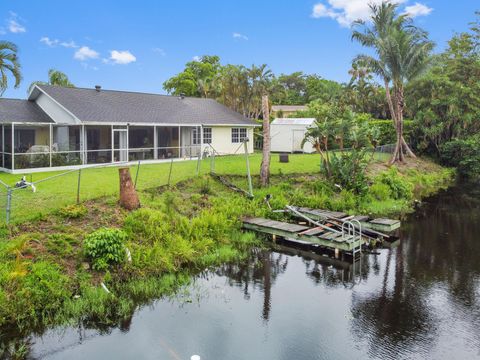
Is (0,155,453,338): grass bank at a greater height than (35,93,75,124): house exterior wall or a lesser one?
lesser

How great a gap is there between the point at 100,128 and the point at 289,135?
1425 cm

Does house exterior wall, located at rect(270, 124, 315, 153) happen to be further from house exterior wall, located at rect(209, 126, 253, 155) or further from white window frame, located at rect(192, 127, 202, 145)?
white window frame, located at rect(192, 127, 202, 145)

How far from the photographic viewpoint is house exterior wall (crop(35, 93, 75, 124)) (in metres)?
22.2

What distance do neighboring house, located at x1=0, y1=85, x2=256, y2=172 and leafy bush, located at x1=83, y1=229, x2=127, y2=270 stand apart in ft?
37.7

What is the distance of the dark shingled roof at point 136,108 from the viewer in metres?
23.1

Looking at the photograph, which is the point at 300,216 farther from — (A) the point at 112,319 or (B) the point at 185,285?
(A) the point at 112,319

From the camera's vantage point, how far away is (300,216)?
Result: 48.3ft

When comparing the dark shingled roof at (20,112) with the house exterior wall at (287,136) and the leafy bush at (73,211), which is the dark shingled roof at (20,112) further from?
the house exterior wall at (287,136)

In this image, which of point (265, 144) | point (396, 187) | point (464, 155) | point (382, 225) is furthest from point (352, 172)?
point (464, 155)

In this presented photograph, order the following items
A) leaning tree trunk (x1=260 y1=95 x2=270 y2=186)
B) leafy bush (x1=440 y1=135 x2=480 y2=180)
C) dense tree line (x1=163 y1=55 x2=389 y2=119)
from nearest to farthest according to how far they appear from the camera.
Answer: leaning tree trunk (x1=260 y1=95 x2=270 y2=186)
leafy bush (x1=440 y1=135 x2=480 y2=180)
dense tree line (x1=163 y1=55 x2=389 y2=119)

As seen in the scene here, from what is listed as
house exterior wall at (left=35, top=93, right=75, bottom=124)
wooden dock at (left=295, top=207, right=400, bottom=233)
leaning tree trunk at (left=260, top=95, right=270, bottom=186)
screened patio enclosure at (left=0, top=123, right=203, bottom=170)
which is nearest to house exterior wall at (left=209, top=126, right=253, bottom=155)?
screened patio enclosure at (left=0, top=123, right=203, bottom=170)

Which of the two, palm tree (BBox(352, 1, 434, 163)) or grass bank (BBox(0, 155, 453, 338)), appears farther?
palm tree (BBox(352, 1, 434, 163))

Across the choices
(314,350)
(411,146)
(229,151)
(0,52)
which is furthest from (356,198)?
(411,146)

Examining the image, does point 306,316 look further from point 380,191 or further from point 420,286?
point 380,191
